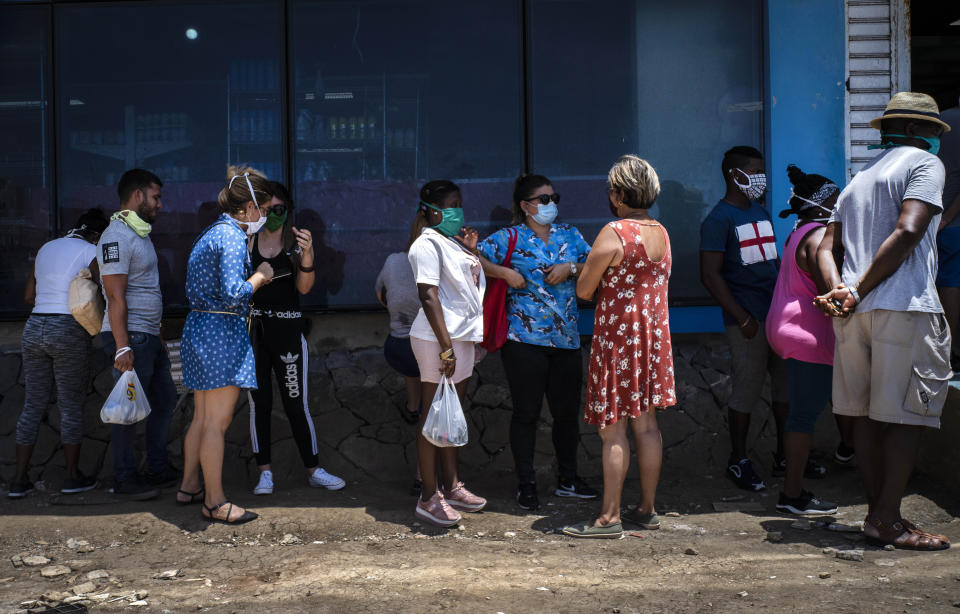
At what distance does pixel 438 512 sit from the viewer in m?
5.33

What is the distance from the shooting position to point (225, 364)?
532 cm

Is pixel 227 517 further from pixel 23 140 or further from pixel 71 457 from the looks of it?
pixel 23 140

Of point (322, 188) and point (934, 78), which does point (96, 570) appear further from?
point (934, 78)

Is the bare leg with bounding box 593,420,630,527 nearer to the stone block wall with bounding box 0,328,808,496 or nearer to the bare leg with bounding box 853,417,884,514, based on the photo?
the bare leg with bounding box 853,417,884,514

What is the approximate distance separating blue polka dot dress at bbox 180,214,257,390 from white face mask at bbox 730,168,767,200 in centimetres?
322

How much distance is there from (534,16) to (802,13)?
6.70ft

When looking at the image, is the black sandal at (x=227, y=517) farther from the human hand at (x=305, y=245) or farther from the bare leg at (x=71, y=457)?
the human hand at (x=305, y=245)

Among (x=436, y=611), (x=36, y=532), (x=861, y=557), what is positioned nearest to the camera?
(x=436, y=611)

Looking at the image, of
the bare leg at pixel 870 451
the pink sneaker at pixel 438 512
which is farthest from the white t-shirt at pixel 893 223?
the pink sneaker at pixel 438 512

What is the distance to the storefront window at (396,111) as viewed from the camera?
23.5 feet

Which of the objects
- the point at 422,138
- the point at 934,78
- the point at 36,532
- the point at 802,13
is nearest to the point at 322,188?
the point at 422,138

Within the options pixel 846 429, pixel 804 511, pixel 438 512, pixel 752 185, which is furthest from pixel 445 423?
pixel 846 429

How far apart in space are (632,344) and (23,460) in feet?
13.4

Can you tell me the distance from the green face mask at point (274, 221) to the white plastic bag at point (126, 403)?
121 centimetres
